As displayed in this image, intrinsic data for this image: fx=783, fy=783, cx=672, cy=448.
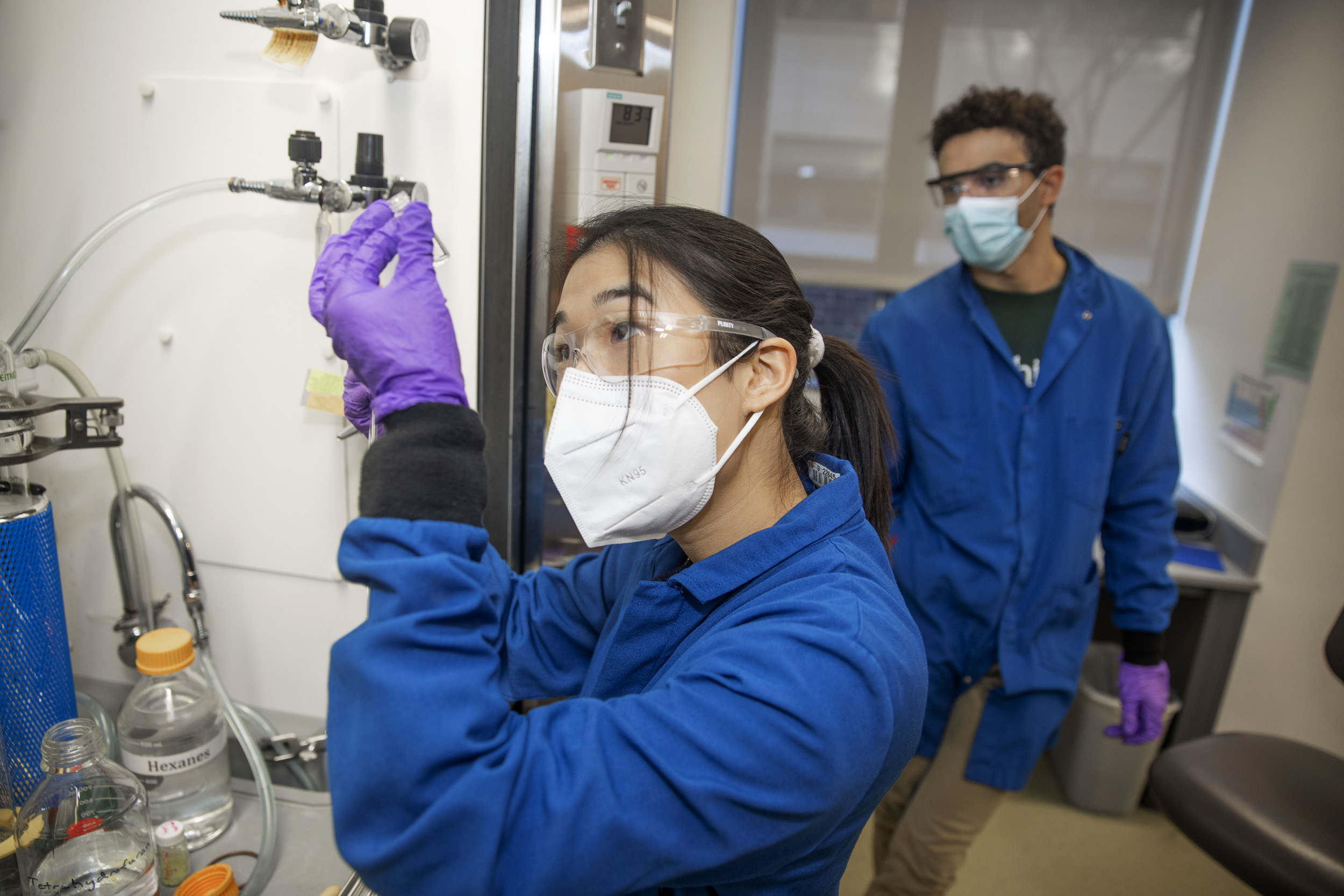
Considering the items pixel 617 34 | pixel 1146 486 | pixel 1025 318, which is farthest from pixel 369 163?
pixel 1146 486

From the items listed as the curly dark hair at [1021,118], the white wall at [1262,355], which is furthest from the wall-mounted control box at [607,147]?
the white wall at [1262,355]

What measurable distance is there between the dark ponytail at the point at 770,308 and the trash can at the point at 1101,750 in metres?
1.66

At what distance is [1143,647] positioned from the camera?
1.58 m

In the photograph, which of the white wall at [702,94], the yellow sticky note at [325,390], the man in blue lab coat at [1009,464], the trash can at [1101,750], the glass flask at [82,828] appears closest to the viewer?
the glass flask at [82,828]

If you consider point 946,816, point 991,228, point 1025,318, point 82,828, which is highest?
point 991,228

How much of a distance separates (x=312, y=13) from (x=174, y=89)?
31 centimetres

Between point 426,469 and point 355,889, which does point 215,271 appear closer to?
point 426,469

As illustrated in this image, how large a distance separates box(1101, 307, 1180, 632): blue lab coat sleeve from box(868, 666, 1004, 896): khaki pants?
35cm

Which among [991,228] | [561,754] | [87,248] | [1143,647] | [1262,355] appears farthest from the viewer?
[1262,355]

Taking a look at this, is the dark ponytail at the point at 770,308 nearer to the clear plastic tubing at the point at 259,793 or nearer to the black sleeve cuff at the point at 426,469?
the black sleeve cuff at the point at 426,469

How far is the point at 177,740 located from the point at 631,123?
3.43ft

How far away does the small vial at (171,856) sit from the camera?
90cm

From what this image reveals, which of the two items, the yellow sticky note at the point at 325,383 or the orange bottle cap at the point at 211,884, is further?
the yellow sticky note at the point at 325,383

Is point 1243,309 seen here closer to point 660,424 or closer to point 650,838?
point 660,424
